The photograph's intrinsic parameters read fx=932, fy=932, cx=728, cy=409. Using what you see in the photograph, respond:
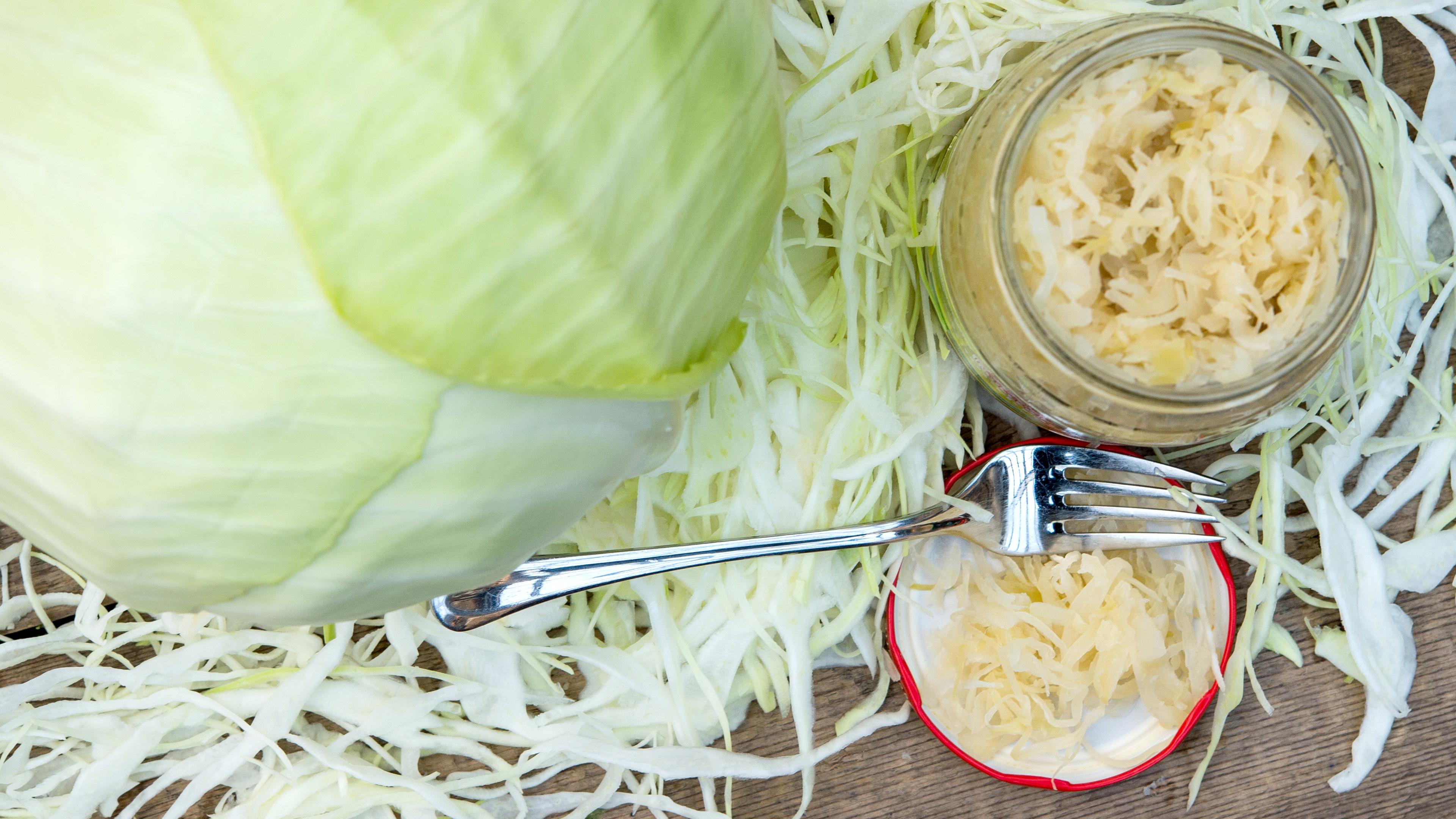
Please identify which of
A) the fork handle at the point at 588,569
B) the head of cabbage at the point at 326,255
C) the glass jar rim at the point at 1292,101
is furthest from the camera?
the fork handle at the point at 588,569

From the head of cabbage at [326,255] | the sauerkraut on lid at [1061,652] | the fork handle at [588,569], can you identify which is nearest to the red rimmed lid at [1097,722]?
→ the sauerkraut on lid at [1061,652]

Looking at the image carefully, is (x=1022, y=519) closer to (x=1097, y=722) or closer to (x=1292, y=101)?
(x=1097, y=722)

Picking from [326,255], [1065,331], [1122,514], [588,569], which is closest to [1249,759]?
[1122,514]

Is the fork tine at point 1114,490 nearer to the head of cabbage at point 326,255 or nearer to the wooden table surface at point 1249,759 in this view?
the wooden table surface at point 1249,759

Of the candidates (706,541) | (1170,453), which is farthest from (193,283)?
(1170,453)

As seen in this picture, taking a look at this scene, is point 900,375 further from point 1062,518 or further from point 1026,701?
point 1026,701

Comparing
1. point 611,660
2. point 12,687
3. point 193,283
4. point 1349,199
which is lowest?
point 611,660

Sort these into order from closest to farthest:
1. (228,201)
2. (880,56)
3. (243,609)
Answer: (228,201) < (243,609) < (880,56)

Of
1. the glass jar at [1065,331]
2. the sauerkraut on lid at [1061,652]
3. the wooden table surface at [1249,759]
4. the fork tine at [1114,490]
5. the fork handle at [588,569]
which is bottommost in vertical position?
the wooden table surface at [1249,759]
